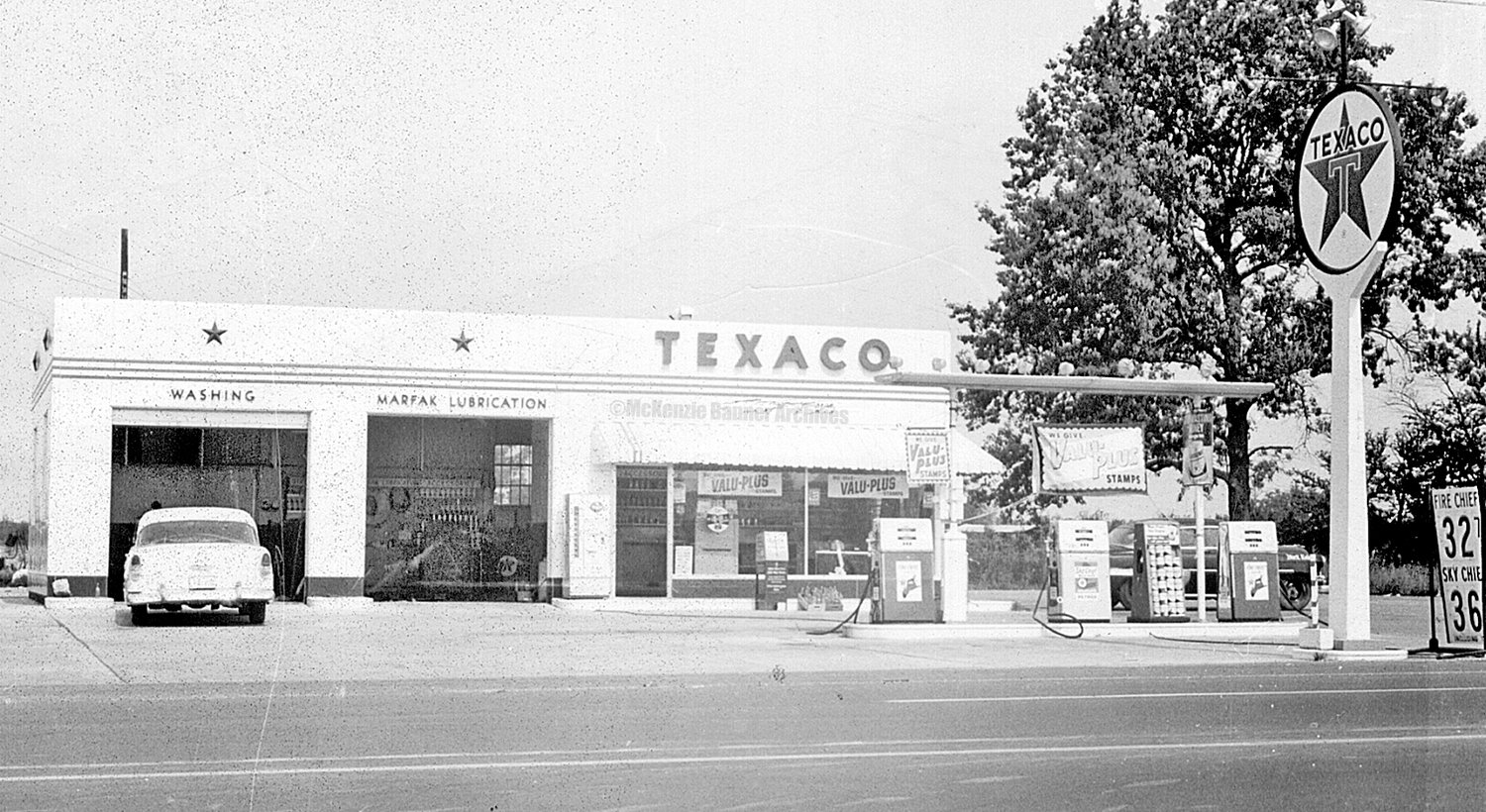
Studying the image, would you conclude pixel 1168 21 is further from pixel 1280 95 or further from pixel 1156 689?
pixel 1156 689

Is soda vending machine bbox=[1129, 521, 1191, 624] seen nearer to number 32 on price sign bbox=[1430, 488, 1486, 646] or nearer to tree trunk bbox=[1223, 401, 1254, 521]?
number 32 on price sign bbox=[1430, 488, 1486, 646]

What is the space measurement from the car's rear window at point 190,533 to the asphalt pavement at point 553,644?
3.92 feet

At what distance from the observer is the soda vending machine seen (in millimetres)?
23219

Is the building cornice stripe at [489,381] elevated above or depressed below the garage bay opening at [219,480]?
above

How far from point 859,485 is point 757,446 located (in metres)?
2.27

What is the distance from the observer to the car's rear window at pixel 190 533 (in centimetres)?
2394

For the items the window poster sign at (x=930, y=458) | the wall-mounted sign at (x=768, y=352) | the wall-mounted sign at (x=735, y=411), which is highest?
the wall-mounted sign at (x=768, y=352)

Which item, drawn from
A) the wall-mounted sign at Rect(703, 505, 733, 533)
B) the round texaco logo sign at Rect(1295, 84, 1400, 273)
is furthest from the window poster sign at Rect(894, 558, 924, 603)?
the wall-mounted sign at Rect(703, 505, 733, 533)

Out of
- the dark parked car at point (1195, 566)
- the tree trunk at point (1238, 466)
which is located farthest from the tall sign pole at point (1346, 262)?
the tree trunk at point (1238, 466)

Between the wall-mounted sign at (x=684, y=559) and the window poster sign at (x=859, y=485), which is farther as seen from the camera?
the window poster sign at (x=859, y=485)

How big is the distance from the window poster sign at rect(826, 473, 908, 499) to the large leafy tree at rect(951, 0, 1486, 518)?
342 centimetres

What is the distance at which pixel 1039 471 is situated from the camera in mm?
23797

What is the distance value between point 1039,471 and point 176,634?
12.0 meters

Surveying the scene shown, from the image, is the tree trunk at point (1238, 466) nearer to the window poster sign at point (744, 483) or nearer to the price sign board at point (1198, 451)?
the window poster sign at point (744, 483)
